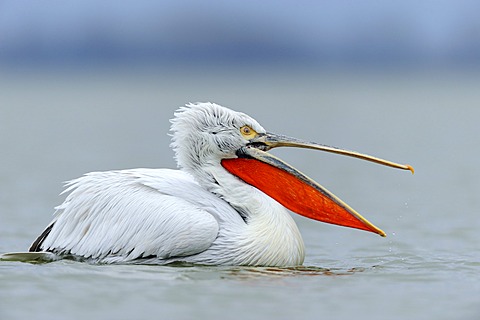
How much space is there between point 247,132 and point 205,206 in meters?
0.66

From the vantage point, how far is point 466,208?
12.1 metres

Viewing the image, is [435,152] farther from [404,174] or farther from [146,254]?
[146,254]

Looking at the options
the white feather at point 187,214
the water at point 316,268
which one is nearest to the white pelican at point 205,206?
the white feather at point 187,214

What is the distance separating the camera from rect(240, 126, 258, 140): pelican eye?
314 inches

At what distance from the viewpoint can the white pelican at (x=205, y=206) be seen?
7.53m

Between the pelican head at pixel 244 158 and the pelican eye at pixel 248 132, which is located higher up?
the pelican eye at pixel 248 132

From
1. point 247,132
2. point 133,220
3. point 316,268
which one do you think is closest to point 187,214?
point 133,220

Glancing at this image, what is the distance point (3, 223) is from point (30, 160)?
28.3 ft

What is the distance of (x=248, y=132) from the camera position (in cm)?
800

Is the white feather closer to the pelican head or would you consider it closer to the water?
the pelican head

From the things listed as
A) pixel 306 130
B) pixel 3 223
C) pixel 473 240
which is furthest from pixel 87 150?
pixel 473 240

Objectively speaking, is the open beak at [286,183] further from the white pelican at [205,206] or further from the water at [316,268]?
the water at [316,268]

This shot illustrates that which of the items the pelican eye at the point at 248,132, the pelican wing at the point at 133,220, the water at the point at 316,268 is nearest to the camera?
the water at the point at 316,268

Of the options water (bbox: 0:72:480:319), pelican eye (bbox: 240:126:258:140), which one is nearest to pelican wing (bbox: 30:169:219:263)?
water (bbox: 0:72:480:319)
